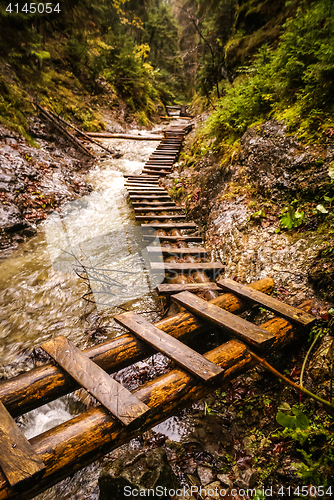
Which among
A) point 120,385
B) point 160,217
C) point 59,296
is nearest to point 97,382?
point 120,385

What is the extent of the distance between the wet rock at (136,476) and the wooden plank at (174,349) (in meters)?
0.76

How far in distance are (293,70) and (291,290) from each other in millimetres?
3625

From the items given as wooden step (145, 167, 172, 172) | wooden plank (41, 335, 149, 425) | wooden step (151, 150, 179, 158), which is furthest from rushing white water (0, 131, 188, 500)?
wooden step (151, 150, 179, 158)

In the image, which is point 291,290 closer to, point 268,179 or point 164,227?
point 268,179

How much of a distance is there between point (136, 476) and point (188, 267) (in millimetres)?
2433

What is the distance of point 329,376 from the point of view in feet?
6.01

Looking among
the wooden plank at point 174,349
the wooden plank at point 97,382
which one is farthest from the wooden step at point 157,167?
the wooden plank at point 97,382

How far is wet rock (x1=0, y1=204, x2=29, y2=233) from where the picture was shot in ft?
15.6

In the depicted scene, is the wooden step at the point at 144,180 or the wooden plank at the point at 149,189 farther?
the wooden step at the point at 144,180

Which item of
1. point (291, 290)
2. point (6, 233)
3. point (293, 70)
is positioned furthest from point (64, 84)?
point (291, 290)

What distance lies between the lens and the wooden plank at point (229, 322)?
1934 millimetres

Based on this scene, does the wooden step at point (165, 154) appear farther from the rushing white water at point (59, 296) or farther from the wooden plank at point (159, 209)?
the wooden plank at point (159, 209)

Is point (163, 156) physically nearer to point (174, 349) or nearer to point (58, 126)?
point (58, 126)

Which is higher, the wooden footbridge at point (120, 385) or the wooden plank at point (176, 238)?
the wooden plank at point (176, 238)
